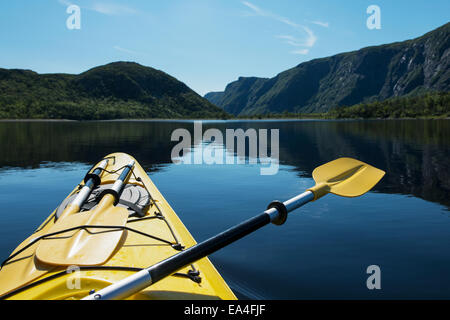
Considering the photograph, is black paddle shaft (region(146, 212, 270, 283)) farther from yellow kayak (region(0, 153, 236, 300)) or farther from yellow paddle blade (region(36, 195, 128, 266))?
yellow paddle blade (region(36, 195, 128, 266))

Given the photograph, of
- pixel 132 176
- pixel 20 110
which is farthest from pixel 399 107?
pixel 20 110

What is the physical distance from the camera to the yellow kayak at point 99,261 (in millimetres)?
3348

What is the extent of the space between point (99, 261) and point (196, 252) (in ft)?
4.14

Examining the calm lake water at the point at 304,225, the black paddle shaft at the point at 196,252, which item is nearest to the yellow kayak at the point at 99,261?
the black paddle shaft at the point at 196,252

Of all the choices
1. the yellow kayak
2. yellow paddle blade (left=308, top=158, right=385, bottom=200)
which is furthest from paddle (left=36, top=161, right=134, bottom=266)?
yellow paddle blade (left=308, top=158, right=385, bottom=200)

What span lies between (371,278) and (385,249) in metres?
1.76

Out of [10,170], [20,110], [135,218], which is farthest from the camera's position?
[20,110]

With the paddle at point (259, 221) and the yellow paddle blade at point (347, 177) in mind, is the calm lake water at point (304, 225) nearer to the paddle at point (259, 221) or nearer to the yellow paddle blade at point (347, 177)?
the yellow paddle blade at point (347, 177)

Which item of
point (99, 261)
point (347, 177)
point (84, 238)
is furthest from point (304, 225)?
point (99, 261)

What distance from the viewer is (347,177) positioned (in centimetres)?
816

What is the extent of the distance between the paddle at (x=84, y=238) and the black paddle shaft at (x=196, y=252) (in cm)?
102

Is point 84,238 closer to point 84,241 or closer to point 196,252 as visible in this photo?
point 84,241
